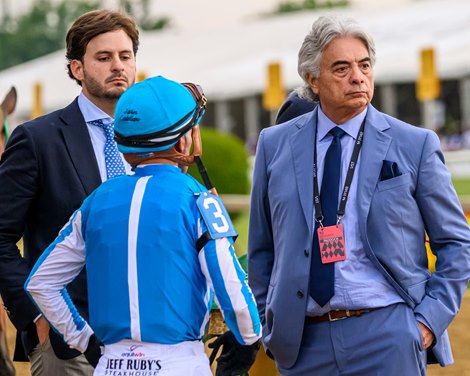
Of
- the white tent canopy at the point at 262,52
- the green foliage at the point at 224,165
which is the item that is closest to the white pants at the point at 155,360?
the green foliage at the point at 224,165

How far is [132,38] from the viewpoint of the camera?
4.53 meters

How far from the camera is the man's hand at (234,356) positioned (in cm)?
342

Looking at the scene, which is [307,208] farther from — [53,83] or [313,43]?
[53,83]

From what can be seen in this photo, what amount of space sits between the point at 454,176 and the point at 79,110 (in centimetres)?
2347

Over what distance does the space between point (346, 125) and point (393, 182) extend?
321mm

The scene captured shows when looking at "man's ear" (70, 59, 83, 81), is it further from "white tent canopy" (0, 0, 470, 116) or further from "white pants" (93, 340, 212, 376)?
"white tent canopy" (0, 0, 470, 116)

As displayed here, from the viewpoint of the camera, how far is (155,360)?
321cm

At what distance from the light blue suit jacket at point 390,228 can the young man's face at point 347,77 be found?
0.10m

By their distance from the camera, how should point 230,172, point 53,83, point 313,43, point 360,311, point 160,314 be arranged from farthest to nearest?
point 53,83 < point 230,172 < point 313,43 < point 360,311 < point 160,314

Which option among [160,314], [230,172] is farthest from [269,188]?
[230,172]

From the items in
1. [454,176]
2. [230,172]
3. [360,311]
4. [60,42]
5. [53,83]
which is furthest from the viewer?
[60,42]

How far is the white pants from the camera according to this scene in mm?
3199

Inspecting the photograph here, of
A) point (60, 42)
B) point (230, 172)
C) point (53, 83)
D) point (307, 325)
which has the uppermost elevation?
point (307, 325)

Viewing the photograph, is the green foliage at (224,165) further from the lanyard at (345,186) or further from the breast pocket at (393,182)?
the breast pocket at (393,182)
